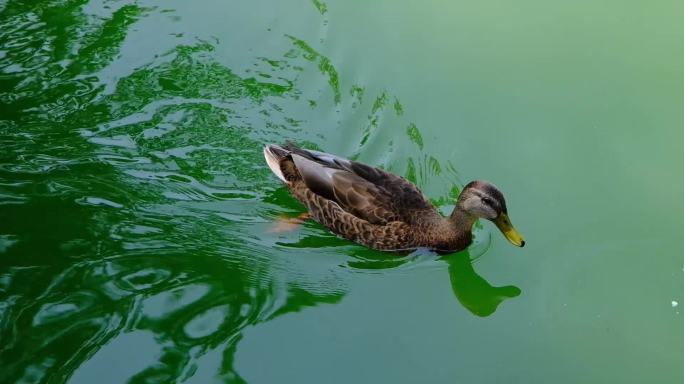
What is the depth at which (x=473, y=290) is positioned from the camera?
16.5 feet

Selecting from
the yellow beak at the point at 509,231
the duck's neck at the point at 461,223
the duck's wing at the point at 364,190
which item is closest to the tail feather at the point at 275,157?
the duck's wing at the point at 364,190

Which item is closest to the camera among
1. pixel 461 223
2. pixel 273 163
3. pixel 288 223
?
pixel 461 223

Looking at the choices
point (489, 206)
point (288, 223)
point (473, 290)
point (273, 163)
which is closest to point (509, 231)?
point (489, 206)

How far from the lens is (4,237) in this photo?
4906 millimetres

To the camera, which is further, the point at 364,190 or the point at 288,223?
the point at 288,223

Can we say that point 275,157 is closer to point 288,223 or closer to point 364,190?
point 288,223

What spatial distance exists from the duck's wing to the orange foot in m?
0.21

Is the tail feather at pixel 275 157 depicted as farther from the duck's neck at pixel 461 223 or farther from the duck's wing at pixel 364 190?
the duck's neck at pixel 461 223

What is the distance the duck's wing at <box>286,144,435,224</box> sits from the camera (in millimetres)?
5137

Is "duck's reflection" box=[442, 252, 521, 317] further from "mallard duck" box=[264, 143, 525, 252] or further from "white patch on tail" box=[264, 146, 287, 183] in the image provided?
"white patch on tail" box=[264, 146, 287, 183]

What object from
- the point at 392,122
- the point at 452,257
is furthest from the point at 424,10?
the point at 452,257

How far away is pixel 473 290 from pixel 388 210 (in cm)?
69

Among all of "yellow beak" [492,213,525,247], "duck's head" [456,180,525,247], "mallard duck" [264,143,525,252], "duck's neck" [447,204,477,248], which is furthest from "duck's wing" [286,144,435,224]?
"yellow beak" [492,213,525,247]

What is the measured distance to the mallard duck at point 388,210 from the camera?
16.5 feet
